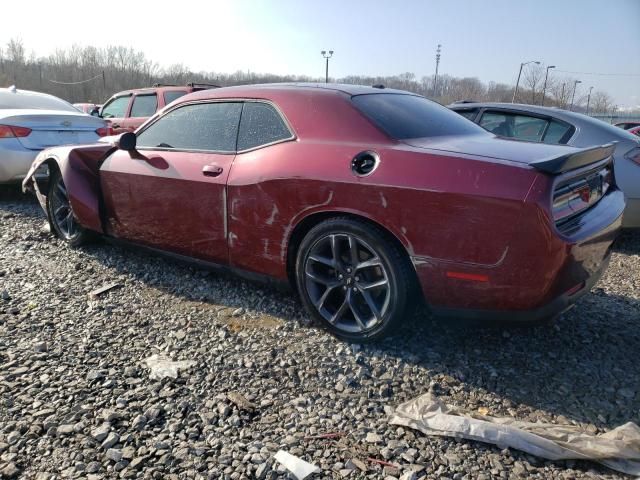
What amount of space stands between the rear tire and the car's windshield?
3.11 m

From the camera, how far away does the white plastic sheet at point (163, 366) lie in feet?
8.29

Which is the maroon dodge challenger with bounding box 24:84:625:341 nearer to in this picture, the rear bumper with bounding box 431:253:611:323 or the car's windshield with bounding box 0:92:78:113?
the rear bumper with bounding box 431:253:611:323

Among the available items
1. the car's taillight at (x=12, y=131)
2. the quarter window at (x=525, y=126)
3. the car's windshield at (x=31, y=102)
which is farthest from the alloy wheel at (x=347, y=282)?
the car's windshield at (x=31, y=102)

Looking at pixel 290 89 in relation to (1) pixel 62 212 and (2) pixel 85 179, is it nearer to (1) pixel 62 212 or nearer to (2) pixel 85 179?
(2) pixel 85 179

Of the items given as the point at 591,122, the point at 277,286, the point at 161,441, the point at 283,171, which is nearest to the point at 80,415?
the point at 161,441

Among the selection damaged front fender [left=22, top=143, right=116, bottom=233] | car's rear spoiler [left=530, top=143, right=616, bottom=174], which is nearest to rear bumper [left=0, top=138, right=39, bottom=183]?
damaged front fender [left=22, top=143, right=116, bottom=233]

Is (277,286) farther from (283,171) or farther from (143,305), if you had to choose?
(143,305)

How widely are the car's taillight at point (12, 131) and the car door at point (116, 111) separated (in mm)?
3033

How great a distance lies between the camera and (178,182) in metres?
3.39

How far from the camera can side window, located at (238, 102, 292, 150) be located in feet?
10.1

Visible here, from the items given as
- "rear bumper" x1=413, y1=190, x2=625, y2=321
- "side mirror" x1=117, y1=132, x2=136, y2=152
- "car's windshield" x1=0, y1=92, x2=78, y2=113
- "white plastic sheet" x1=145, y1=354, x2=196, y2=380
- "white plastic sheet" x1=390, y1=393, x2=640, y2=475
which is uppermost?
"car's windshield" x1=0, y1=92, x2=78, y2=113

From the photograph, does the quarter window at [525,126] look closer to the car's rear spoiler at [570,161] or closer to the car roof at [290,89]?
the car roof at [290,89]

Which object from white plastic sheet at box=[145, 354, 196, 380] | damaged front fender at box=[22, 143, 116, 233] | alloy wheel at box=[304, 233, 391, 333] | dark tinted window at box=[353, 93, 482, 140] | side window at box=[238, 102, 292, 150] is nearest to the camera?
white plastic sheet at box=[145, 354, 196, 380]

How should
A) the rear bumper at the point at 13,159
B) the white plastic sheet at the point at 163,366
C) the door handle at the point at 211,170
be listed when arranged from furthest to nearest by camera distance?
the rear bumper at the point at 13,159, the door handle at the point at 211,170, the white plastic sheet at the point at 163,366
